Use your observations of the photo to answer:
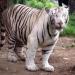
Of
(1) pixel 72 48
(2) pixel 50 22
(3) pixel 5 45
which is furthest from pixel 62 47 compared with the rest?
(2) pixel 50 22

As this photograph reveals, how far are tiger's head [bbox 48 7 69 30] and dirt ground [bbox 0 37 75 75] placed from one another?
0.98 meters

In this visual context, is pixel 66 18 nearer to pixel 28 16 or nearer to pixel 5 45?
pixel 28 16

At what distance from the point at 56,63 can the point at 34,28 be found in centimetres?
115

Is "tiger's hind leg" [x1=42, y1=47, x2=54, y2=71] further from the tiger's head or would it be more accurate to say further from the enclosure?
the tiger's head

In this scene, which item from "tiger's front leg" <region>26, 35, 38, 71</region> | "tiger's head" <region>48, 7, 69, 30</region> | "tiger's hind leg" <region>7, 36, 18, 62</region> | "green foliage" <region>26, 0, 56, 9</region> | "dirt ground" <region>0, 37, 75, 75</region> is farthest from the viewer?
"green foliage" <region>26, 0, 56, 9</region>

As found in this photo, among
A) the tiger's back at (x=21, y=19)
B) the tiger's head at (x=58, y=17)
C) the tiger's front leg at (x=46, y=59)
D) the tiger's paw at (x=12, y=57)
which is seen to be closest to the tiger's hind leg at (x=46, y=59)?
the tiger's front leg at (x=46, y=59)

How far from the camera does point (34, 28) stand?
6.46 meters

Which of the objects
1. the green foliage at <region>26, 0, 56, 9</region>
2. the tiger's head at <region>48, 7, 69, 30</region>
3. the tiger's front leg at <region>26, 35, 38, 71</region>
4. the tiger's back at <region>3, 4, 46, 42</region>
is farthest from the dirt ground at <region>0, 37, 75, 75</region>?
the green foliage at <region>26, 0, 56, 9</region>

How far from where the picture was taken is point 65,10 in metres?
6.20

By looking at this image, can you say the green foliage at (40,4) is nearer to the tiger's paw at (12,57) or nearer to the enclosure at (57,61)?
the enclosure at (57,61)

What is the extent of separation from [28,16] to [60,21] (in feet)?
3.36

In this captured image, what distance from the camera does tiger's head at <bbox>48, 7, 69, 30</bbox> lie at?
237 inches

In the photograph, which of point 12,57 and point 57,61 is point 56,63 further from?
point 12,57

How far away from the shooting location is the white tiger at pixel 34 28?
20.2 ft
